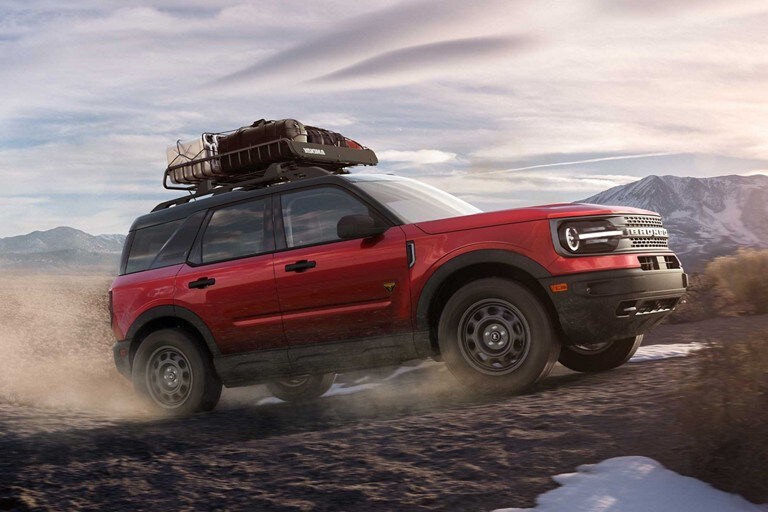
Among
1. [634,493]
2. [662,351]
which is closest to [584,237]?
[634,493]

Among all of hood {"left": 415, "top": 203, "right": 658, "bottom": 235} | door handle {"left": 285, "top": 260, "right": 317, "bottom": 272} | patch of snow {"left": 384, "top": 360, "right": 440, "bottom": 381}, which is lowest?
patch of snow {"left": 384, "top": 360, "right": 440, "bottom": 381}

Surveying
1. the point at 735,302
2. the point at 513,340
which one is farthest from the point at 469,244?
the point at 735,302

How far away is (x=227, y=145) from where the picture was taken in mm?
8141

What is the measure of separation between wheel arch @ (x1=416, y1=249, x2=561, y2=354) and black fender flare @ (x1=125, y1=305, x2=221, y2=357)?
6.99 ft

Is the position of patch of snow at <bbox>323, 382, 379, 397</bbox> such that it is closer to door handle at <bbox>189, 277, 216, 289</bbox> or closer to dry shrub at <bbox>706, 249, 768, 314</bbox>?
door handle at <bbox>189, 277, 216, 289</bbox>

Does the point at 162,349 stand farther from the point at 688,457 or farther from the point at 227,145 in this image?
the point at 688,457

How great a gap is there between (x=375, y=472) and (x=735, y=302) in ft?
29.8

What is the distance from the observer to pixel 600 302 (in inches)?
229

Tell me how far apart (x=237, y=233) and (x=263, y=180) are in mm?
534

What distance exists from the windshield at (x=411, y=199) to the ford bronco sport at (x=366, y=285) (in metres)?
0.02

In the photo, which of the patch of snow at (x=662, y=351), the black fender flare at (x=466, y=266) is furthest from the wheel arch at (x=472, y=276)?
the patch of snow at (x=662, y=351)

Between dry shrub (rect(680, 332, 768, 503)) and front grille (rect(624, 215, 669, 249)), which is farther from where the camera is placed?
front grille (rect(624, 215, 669, 249))

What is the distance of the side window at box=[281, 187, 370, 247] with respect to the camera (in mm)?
6809

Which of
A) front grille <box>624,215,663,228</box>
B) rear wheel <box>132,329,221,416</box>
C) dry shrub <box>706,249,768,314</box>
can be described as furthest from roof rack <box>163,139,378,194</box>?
dry shrub <box>706,249,768,314</box>
